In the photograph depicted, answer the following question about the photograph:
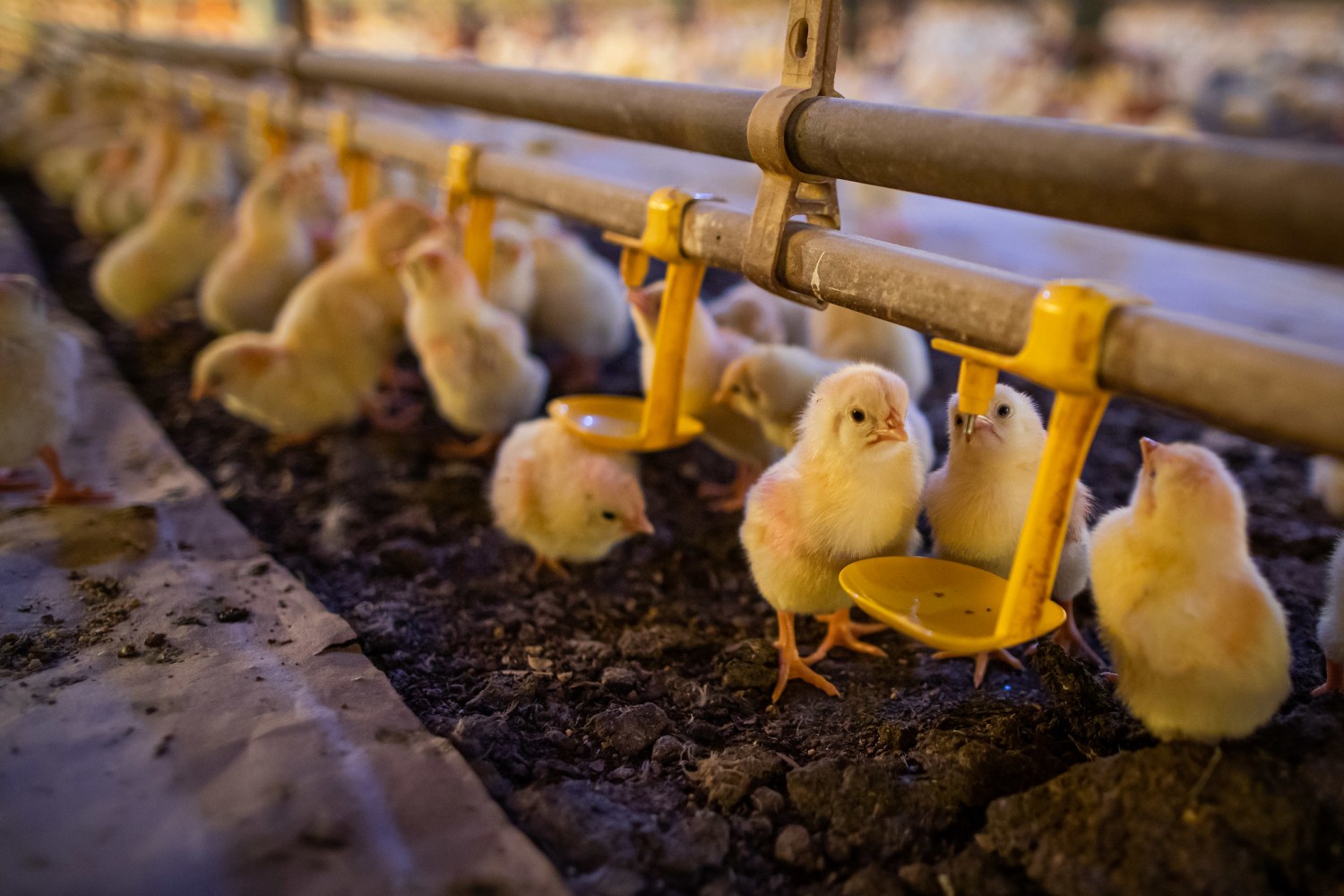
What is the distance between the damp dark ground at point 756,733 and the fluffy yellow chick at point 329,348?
0.38 metres

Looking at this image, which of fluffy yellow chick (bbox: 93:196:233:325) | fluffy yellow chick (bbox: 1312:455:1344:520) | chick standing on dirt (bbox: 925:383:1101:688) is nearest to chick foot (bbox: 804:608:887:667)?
chick standing on dirt (bbox: 925:383:1101:688)

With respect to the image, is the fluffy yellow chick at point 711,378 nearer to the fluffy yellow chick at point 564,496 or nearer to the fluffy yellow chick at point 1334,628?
the fluffy yellow chick at point 564,496

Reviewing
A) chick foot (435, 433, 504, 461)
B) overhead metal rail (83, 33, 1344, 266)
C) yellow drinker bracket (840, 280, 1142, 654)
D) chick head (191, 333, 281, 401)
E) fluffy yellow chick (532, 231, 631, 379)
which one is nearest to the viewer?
overhead metal rail (83, 33, 1344, 266)

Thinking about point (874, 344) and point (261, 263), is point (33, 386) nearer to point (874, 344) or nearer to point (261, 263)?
point (261, 263)

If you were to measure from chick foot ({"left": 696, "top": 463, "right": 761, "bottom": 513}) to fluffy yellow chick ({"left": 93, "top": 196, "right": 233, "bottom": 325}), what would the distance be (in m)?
3.39

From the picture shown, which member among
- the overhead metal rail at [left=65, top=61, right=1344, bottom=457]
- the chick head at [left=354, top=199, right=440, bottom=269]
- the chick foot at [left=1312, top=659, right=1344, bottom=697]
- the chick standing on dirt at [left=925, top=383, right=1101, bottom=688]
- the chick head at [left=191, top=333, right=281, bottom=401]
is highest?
the overhead metal rail at [left=65, top=61, right=1344, bottom=457]

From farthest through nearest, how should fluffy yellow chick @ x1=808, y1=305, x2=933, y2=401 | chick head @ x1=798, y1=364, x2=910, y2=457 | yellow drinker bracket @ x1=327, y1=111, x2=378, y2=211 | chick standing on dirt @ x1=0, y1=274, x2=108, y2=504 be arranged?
yellow drinker bracket @ x1=327, y1=111, x2=378, y2=211
fluffy yellow chick @ x1=808, y1=305, x2=933, y2=401
chick standing on dirt @ x1=0, y1=274, x2=108, y2=504
chick head @ x1=798, y1=364, x2=910, y2=457

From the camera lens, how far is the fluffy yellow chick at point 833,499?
205 centimetres

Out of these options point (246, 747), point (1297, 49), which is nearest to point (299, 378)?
point (246, 747)

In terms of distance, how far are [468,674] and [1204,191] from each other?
1904mm

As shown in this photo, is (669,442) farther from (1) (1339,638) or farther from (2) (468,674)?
(1) (1339,638)

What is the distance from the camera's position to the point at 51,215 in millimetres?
7559

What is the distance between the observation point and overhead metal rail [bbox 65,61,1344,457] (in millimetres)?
1237

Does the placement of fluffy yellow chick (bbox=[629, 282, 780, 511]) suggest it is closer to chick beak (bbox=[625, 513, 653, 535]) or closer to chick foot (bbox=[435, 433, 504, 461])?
chick beak (bbox=[625, 513, 653, 535])
